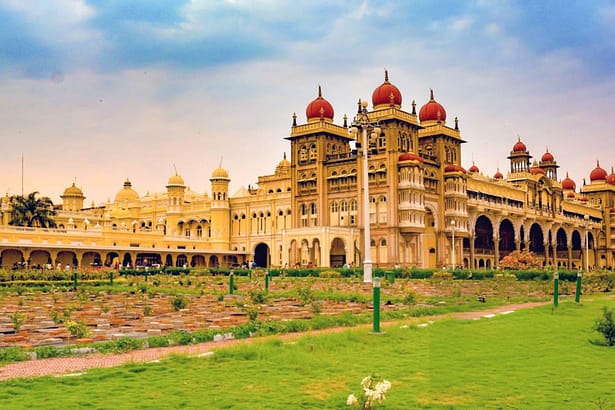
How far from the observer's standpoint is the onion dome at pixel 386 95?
2559 inches

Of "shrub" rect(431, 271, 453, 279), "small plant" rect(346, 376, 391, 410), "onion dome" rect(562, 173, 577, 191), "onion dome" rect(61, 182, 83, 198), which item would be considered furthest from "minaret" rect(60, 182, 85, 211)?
"small plant" rect(346, 376, 391, 410)

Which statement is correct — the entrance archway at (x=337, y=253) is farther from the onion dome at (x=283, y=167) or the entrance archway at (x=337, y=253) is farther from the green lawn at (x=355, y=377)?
the green lawn at (x=355, y=377)

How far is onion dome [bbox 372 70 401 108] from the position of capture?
65000 mm

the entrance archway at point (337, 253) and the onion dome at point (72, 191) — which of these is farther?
the onion dome at point (72, 191)

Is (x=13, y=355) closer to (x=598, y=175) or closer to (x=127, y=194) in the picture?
(x=127, y=194)

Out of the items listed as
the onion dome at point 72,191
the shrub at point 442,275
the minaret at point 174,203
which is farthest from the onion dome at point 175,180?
the shrub at point 442,275

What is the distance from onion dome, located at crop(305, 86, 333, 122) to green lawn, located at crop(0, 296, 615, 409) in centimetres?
5866

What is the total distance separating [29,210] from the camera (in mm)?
68312

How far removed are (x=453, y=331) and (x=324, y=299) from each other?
992cm

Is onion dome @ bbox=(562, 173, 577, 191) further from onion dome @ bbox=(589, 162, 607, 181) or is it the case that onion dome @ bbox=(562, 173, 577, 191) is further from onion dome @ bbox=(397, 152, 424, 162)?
onion dome @ bbox=(397, 152, 424, 162)

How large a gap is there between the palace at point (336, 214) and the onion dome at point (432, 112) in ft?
0.36

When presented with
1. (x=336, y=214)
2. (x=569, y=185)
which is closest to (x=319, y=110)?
(x=336, y=214)

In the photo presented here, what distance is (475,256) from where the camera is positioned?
73.6 meters

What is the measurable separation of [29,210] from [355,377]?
66398mm
